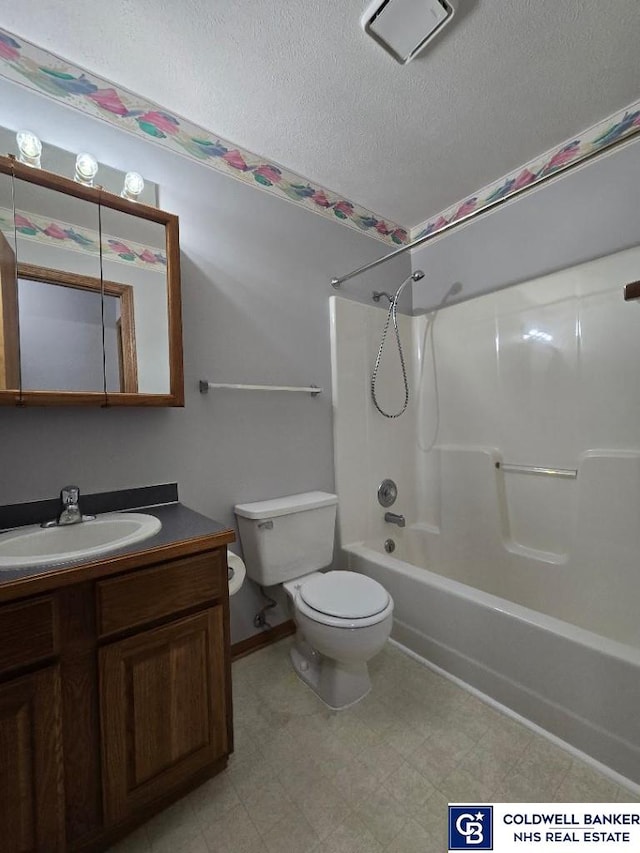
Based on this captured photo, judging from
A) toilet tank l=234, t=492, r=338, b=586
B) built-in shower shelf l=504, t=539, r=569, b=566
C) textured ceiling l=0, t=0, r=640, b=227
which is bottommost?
built-in shower shelf l=504, t=539, r=569, b=566

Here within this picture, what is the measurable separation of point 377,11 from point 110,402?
155 cm

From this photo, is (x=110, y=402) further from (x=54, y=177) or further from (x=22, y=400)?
(x=54, y=177)

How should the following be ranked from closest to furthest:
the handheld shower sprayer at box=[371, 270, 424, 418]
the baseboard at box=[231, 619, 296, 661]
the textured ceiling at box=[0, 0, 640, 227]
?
the textured ceiling at box=[0, 0, 640, 227] → the baseboard at box=[231, 619, 296, 661] → the handheld shower sprayer at box=[371, 270, 424, 418]

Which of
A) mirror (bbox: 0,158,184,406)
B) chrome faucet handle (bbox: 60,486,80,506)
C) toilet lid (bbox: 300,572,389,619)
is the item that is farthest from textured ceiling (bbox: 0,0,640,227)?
toilet lid (bbox: 300,572,389,619)

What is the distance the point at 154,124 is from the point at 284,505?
171 centimetres

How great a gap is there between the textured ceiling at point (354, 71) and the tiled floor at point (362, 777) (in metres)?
2.42

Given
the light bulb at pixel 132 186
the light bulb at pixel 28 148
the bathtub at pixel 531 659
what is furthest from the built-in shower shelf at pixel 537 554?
the light bulb at pixel 28 148

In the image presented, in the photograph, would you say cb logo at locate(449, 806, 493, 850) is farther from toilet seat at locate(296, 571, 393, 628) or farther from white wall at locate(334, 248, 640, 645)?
white wall at locate(334, 248, 640, 645)

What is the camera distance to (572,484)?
1.75 meters

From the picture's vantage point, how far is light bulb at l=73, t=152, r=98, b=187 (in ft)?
4.22

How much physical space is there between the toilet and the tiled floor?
111mm

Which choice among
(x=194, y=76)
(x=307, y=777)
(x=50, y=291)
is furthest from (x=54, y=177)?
(x=307, y=777)

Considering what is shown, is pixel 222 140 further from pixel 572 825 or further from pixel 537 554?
pixel 572 825

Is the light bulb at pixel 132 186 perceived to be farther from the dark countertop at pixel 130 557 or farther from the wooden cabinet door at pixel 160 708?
the wooden cabinet door at pixel 160 708
